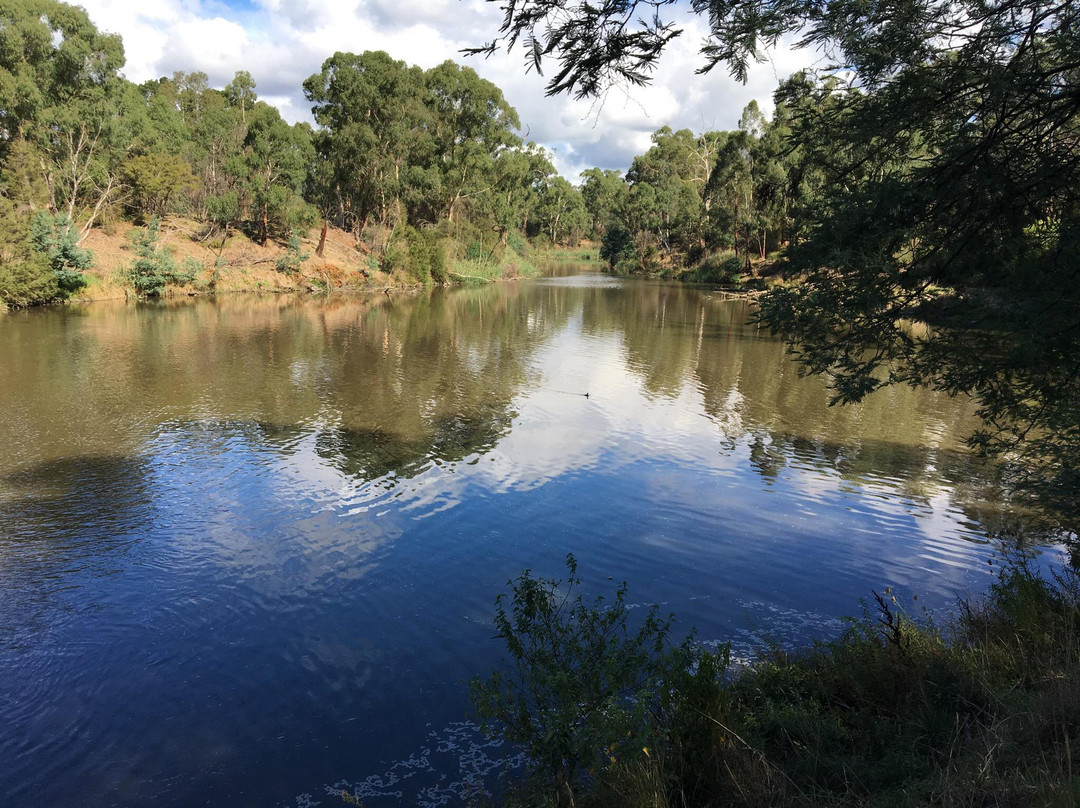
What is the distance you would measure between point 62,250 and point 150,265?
16.3 ft

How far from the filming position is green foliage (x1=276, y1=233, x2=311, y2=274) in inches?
1702

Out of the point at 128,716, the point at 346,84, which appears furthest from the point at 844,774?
the point at 346,84

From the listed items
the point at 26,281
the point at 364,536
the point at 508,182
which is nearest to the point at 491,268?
the point at 508,182

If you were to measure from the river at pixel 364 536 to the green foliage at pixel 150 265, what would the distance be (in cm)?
1487

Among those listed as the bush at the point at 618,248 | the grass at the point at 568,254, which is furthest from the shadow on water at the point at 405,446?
the grass at the point at 568,254

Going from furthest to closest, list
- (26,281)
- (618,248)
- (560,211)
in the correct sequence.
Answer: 1. (560,211)
2. (618,248)
3. (26,281)

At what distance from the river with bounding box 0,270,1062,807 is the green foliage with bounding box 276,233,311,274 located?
22841mm

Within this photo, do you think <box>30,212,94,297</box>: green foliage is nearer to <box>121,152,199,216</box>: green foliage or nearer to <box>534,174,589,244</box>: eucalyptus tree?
<box>121,152,199,216</box>: green foliage

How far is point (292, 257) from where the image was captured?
43500mm

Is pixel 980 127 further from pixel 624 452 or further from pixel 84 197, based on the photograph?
pixel 84 197

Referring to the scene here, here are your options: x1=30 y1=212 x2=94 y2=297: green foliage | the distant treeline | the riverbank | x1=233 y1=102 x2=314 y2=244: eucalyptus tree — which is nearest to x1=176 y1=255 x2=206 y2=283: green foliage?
the riverbank

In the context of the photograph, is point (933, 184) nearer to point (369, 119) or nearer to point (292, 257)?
point (292, 257)

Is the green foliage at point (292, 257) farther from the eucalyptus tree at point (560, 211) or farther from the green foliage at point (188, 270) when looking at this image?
the eucalyptus tree at point (560, 211)

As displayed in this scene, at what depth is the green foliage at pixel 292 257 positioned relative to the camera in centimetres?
4322
